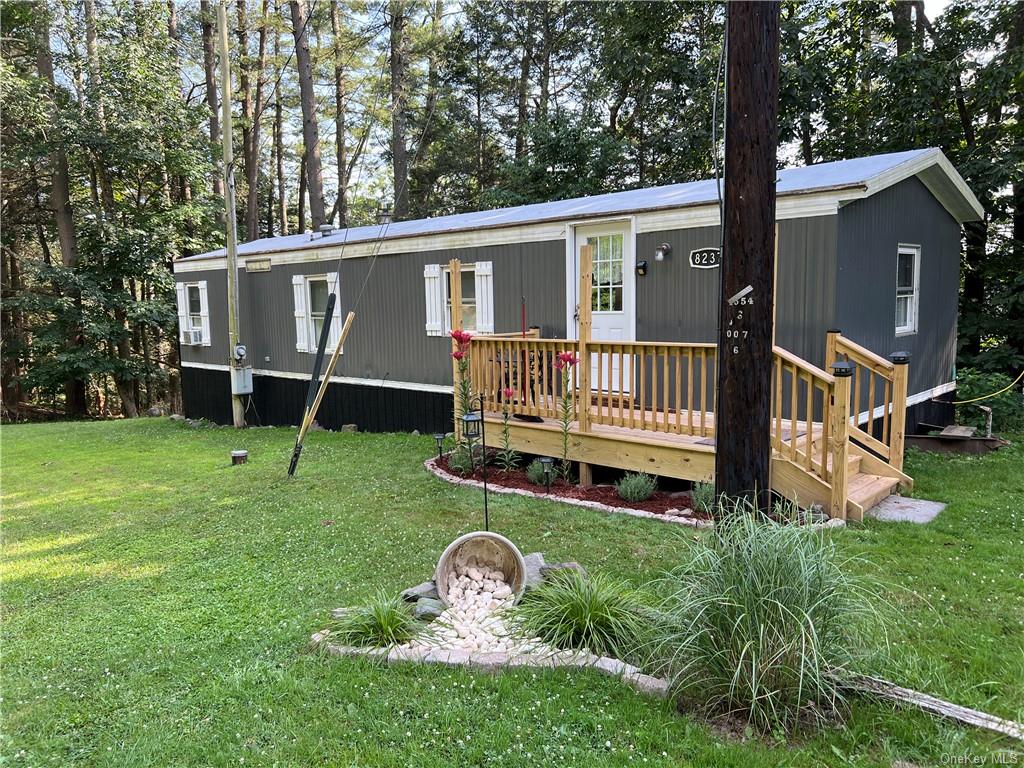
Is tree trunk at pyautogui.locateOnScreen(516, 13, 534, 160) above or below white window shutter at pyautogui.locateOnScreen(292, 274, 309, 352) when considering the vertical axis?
above

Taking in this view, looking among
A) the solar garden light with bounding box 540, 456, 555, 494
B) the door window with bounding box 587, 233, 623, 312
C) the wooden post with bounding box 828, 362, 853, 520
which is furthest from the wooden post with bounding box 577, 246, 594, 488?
the wooden post with bounding box 828, 362, 853, 520

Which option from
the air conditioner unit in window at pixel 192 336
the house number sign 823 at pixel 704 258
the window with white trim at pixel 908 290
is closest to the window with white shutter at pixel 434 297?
the house number sign 823 at pixel 704 258

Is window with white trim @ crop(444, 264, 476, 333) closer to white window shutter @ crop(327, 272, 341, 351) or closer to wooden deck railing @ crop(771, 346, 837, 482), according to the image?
white window shutter @ crop(327, 272, 341, 351)

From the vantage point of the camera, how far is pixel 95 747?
7.57 feet

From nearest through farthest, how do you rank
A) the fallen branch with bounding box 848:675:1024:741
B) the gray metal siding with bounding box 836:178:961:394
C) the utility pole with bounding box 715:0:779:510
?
the fallen branch with bounding box 848:675:1024:741, the utility pole with bounding box 715:0:779:510, the gray metal siding with bounding box 836:178:961:394

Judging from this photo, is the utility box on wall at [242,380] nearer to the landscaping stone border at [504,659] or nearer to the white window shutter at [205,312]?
the white window shutter at [205,312]

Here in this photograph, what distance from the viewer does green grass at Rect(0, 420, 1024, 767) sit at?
2.21 meters

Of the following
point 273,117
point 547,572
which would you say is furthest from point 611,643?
point 273,117

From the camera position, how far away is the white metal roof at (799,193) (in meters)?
5.79

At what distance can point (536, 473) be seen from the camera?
592 cm

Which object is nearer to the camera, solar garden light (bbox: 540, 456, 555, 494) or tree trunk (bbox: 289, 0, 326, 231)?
solar garden light (bbox: 540, 456, 555, 494)

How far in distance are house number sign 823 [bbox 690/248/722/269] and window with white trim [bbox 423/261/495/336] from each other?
2.78 metres

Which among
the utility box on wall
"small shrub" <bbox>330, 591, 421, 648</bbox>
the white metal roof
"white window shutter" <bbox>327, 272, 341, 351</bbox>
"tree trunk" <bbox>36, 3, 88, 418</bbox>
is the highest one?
"tree trunk" <bbox>36, 3, 88, 418</bbox>

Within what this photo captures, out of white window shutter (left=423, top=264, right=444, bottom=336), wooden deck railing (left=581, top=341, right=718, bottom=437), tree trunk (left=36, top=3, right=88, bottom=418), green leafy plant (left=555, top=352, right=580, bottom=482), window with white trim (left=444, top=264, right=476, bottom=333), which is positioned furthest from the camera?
tree trunk (left=36, top=3, right=88, bottom=418)
